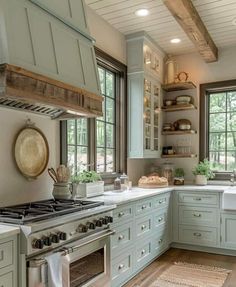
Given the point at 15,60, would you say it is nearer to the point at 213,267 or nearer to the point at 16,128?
the point at 16,128

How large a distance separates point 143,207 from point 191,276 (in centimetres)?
86

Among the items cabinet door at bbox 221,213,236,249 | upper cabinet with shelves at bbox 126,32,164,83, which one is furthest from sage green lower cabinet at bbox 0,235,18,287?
upper cabinet with shelves at bbox 126,32,164,83

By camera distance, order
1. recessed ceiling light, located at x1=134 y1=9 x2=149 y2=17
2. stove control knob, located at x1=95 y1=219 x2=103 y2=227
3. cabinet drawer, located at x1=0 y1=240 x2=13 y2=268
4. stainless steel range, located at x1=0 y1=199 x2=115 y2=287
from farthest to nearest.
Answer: recessed ceiling light, located at x1=134 y1=9 x2=149 y2=17 → stove control knob, located at x1=95 y1=219 x2=103 y2=227 → stainless steel range, located at x1=0 y1=199 x2=115 y2=287 → cabinet drawer, located at x1=0 y1=240 x2=13 y2=268

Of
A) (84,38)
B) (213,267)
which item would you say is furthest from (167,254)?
(84,38)

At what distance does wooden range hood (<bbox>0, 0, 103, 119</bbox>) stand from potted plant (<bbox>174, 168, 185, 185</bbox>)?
7.75 ft

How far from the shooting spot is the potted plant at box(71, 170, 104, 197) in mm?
2922

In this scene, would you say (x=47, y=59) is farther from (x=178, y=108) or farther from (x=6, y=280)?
(x=178, y=108)

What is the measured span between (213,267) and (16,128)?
262cm

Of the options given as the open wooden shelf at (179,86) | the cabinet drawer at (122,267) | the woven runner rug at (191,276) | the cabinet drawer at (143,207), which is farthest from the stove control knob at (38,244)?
the open wooden shelf at (179,86)

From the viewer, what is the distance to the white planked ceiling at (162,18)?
10.8 ft

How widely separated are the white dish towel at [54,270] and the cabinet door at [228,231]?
8.57 feet

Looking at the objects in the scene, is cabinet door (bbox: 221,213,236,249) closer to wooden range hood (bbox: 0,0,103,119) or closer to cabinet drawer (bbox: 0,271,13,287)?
wooden range hood (bbox: 0,0,103,119)

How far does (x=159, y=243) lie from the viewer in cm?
376

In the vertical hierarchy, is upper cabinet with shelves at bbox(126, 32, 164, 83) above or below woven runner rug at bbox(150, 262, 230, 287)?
above
